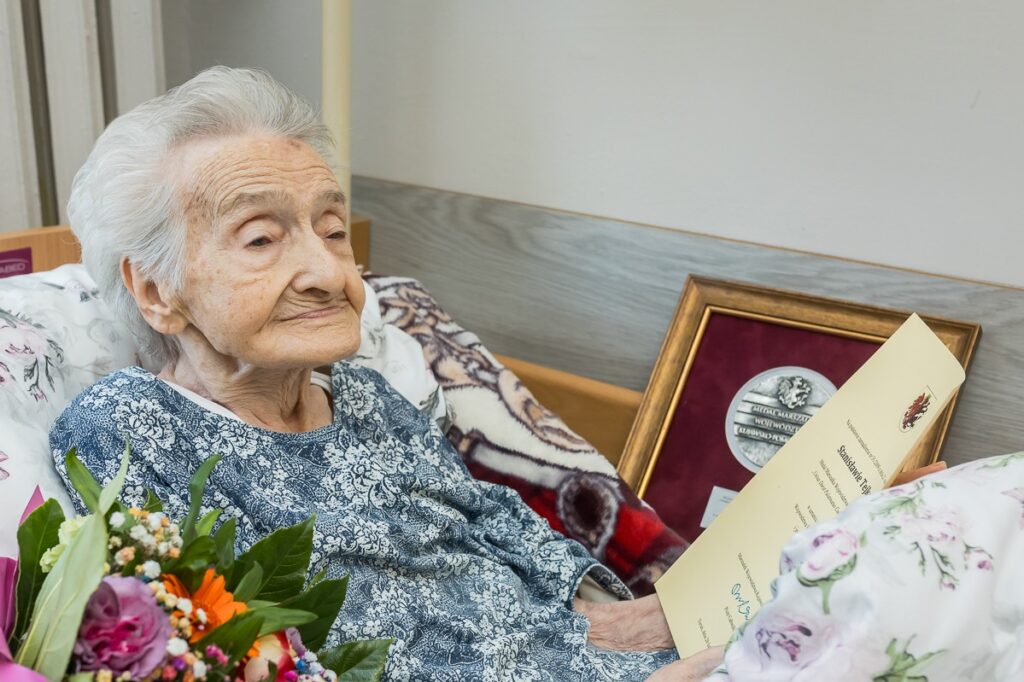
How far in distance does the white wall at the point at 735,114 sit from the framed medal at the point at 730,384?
13cm

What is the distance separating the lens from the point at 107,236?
3.90 feet

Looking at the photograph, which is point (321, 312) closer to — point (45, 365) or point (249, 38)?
point (45, 365)

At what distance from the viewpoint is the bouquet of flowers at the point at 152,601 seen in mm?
603

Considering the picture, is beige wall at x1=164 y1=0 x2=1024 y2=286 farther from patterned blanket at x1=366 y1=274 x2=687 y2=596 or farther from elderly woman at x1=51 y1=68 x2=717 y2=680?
elderly woman at x1=51 y1=68 x2=717 y2=680

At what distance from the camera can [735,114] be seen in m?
1.69

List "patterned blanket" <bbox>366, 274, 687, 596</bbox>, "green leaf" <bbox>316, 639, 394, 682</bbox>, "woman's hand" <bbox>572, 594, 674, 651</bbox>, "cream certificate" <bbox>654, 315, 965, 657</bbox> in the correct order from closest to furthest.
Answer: "green leaf" <bbox>316, 639, 394, 682</bbox> < "cream certificate" <bbox>654, 315, 965, 657</bbox> < "woman's hand" <bbox>572, 594, 674, 651</bbox> < "patterned blanket" <bbox>366, 274, 687, 596</bbox>

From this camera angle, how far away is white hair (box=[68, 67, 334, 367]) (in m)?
1.16

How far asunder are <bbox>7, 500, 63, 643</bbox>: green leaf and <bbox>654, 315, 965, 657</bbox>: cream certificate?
820mm

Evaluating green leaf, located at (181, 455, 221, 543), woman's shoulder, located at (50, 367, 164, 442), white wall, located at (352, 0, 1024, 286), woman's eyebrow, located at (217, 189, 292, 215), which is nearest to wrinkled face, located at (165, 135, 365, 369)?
woman's eyebrow, located at (217, 189, 292, 215)

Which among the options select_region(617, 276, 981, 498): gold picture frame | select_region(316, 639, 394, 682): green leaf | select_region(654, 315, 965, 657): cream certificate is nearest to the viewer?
select_region(316, 639, 394, 682): green leaf

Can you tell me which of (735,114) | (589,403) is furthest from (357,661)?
(735,114)

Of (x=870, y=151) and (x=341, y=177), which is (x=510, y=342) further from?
(x=870, y=151)

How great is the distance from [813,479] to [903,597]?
0.43m
